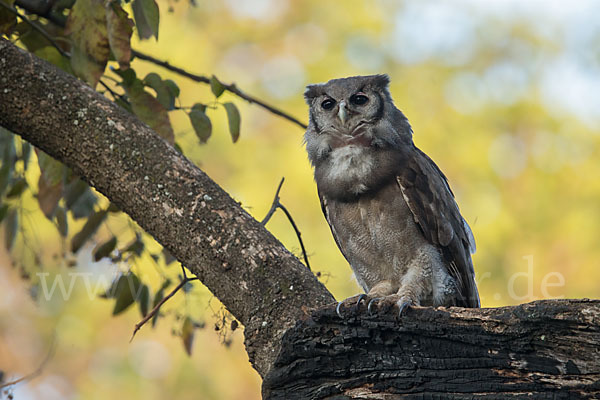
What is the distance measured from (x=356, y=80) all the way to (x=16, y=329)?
857 cm

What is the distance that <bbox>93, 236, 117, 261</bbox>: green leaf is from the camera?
137 inches

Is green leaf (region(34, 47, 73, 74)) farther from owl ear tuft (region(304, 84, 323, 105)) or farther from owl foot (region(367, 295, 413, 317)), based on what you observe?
owl foot (region(367, 295, 413, 317))

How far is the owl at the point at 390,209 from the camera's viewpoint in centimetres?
354

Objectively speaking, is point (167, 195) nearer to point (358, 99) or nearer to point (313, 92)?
point (358, 99)

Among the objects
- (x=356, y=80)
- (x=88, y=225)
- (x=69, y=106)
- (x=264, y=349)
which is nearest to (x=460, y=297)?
(x=356, y=80)

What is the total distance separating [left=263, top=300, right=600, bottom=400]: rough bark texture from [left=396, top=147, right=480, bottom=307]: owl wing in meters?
1.39

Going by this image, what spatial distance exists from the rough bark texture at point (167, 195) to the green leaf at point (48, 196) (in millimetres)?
639

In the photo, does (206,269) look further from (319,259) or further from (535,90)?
(535,90)

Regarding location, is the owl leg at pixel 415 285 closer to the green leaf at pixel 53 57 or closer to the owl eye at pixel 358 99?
the owl eye at pixel 358 99

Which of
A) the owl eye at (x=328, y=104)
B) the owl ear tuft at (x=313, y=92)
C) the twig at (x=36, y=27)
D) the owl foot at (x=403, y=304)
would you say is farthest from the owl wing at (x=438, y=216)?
the twig at (x=36, y=27)

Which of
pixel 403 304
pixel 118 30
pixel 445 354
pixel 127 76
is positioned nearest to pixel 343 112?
pixel 127 76

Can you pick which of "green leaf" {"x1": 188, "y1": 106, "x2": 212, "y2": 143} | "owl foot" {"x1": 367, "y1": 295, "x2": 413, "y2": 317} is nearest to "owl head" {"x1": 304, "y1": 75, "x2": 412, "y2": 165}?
"green leaf" {"x1": 188, "y1": 106, "x2": 212, "y2": 143}

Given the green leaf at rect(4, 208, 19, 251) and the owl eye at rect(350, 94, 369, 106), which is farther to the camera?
the owl eye at rect(350, 94, 369, 106)

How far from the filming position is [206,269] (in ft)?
8.20
